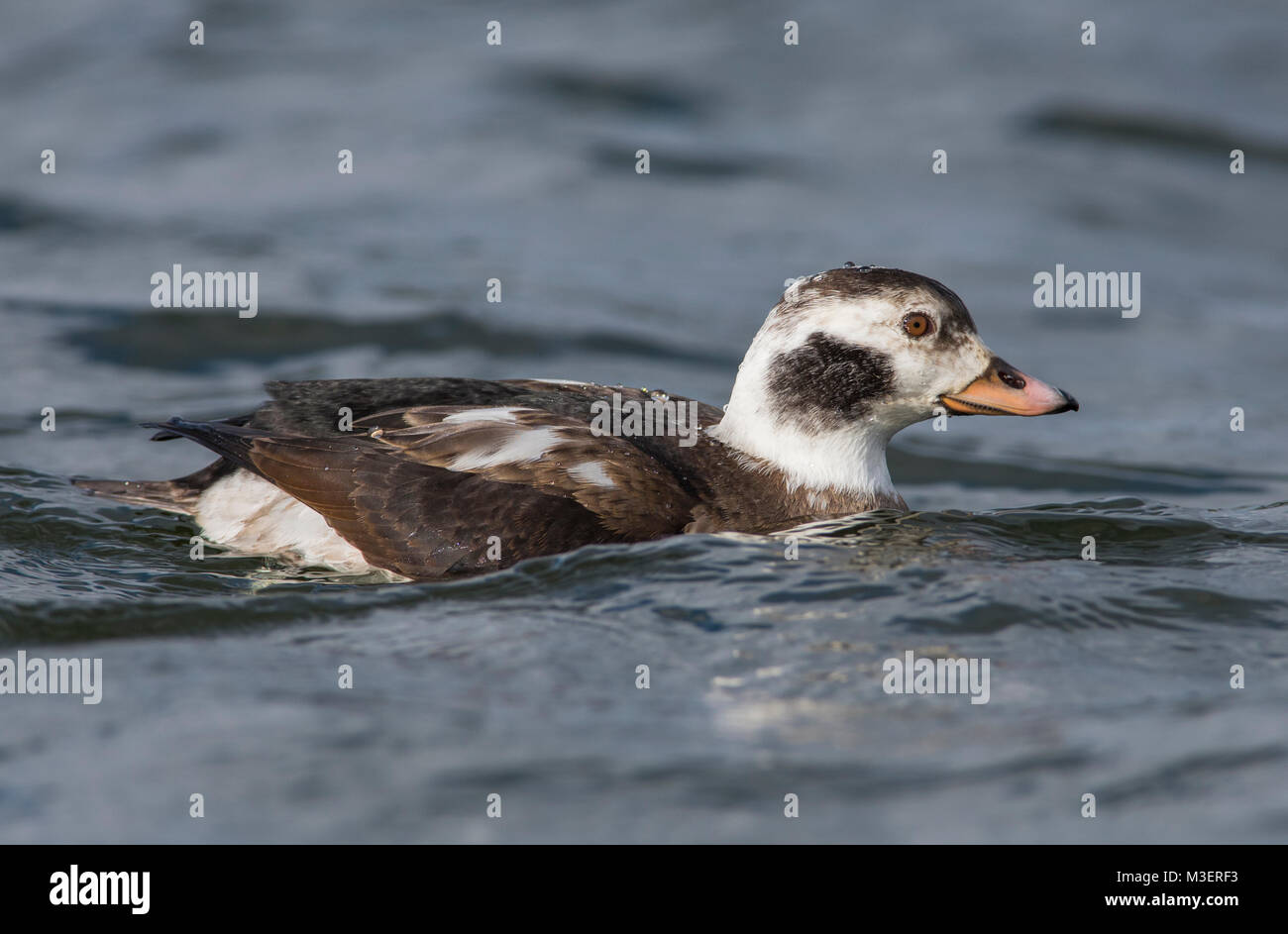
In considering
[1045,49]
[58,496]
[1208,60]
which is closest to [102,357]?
[58,496]

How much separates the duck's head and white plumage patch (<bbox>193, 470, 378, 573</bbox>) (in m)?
1.91

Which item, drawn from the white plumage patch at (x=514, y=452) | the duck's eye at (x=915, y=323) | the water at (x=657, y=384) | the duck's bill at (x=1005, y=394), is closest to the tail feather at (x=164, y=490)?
the water at (x=657, y=384)

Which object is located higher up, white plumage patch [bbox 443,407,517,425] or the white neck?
white plumage patch [bbox 443,407,517,425]

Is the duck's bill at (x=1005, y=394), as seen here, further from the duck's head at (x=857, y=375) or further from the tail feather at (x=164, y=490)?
the tail feather at (x=164, y=490)

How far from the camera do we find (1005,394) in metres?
7.12

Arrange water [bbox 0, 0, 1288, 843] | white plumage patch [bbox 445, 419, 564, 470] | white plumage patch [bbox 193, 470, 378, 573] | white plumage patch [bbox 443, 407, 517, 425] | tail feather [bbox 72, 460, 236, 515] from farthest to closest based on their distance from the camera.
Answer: tail feather [bbox 72, 460, 236, 515]
white plumage patch [bbox 193, 470, 378, 573]
white plumage patch [bbox 443, 407, 517, 425]
white plumage patch [bbox 445, 419, 564, 470]
water [bbox 0, 0, 1288, 843]

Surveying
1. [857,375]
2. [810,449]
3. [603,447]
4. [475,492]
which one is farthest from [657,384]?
[475,492]

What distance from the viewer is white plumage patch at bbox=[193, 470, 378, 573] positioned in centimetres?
705

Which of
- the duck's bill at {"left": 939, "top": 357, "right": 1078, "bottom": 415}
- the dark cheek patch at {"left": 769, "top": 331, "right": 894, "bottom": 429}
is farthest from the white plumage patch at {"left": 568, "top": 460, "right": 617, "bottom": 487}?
the duck's bill at {"left": 939, "top": 357, "right": 1078, "bottom": 415}

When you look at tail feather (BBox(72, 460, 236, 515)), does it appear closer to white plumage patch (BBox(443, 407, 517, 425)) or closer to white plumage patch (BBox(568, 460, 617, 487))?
white plumage patch (BBox(443, 407, 517, 425))

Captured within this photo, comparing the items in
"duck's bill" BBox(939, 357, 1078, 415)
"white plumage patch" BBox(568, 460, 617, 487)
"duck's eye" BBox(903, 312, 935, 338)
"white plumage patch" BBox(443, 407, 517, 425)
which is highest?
"duck's eye" BBox(903, 312, 935, 338)

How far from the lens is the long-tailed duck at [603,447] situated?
6680 mm

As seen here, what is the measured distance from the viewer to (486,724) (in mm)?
5480
